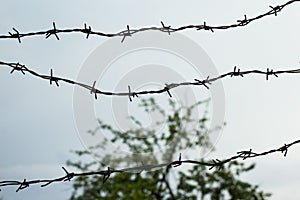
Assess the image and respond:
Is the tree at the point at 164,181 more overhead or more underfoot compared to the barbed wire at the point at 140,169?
more overhead

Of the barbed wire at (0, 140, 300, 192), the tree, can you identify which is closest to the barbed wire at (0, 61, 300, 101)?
the barbed wire at (0, 140, 300, 192)

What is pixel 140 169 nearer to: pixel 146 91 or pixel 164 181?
pixel 146 91

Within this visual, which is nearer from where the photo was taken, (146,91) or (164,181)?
(146,91)

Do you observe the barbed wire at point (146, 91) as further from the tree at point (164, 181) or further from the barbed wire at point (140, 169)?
the tree at point (164, 181)

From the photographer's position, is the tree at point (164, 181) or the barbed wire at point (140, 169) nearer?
the barbed wire at point (140, 169)

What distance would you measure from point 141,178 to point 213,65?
336cm

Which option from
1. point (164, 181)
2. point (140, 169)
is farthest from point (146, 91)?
point (164, 181)

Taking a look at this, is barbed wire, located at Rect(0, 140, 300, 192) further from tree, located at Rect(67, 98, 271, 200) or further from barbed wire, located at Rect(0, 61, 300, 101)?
tree, located at Rect(67, 98, 271, 200)

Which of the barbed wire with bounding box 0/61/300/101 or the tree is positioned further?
the tree

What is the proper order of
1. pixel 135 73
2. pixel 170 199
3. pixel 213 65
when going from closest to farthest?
pixel 213 65
pixel 135 73
pixel 170 199

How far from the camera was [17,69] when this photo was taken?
1.55 metres

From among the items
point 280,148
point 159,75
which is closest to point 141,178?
point 159,75

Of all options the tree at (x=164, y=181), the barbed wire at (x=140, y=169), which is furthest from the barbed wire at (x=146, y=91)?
the tree at (x=164, y=181)

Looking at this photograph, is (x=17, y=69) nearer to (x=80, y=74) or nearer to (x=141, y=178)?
(x=80, y=74)
